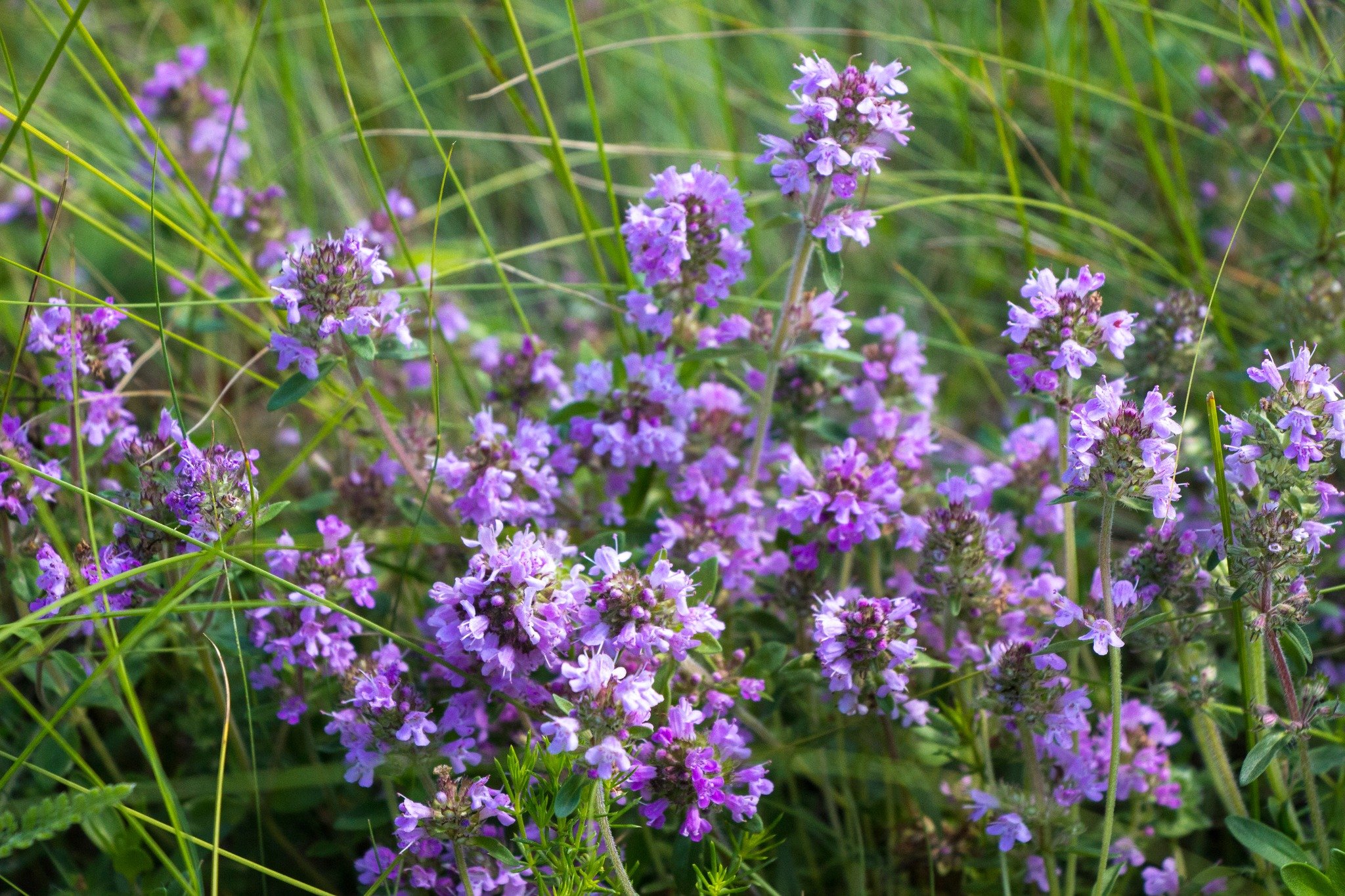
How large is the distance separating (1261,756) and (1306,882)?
0.69 feet

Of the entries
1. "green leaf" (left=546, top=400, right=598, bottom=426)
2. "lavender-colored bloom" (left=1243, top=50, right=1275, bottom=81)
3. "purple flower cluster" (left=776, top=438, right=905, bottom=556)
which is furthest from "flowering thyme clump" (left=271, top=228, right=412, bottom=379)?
"lavender-colored bloom" (left=1243, top=50, right=1275, bottom=81)

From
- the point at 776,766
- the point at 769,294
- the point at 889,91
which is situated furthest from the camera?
the point at 769,294

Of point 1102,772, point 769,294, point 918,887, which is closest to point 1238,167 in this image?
point 769,294

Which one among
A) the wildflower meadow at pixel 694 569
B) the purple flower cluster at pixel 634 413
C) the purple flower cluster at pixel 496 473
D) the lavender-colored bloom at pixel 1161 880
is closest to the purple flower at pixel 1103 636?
the wildflower meadow at pixel 694 569

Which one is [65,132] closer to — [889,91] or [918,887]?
[889,91]

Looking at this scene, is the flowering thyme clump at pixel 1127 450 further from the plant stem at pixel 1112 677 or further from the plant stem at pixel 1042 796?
the plant stem at pixel 1042 796

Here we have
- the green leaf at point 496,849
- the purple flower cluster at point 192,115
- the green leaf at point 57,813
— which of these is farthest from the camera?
the purple flower cluster at point 192,115

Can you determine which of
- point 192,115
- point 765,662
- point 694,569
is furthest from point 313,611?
point 192,115

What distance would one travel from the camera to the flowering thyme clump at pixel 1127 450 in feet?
5.90

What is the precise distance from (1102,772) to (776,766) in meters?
0.68

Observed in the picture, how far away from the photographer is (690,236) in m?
2.28

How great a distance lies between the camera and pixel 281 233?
3375 millimetres

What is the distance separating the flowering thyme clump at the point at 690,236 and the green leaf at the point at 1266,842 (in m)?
1.41

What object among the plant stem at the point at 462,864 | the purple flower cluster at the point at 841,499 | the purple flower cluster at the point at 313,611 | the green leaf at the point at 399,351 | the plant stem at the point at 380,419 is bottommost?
the plant stem at the point at 462,864
